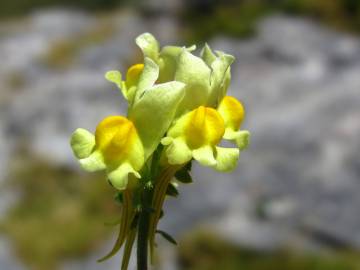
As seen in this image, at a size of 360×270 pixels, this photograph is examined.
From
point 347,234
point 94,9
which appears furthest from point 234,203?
point 94,9

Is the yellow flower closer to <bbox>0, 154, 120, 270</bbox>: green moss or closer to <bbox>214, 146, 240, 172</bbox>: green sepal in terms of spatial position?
<bbox>214, 146, 240, 172</bbox>: green sepal

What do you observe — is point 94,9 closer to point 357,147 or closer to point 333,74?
point 333,74

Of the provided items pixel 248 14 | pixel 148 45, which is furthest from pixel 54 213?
pixel 148 45

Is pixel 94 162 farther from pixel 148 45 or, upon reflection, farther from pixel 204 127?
pixel 148 45

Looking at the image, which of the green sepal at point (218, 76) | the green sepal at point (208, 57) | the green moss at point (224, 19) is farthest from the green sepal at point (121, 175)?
the green moss at point (224, 19)

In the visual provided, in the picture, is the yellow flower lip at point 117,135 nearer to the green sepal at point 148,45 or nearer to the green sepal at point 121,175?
the green sepal at point 121,175

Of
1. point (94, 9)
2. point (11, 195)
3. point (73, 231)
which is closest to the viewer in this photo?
point (73, 231)

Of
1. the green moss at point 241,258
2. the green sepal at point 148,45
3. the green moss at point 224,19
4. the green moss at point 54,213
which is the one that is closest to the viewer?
the green sepal at point 148,45
